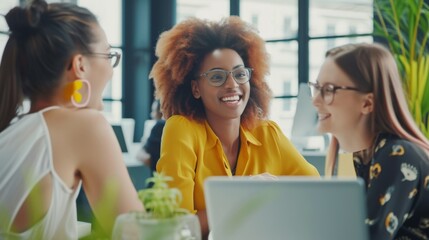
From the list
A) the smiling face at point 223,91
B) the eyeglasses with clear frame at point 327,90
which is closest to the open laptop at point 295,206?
the eyeglasses with clear frame at point 327,90

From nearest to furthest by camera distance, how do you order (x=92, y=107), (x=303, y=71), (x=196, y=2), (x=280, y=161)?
(x=92, y=107) < (x=280, y=161) < (x=303, y=71) < (x=196, y=2)

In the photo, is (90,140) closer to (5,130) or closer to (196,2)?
(5,130)

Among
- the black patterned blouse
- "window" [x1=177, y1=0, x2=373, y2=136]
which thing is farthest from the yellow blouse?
"window" [x1=177, y1=0, x2=373, y2=136]

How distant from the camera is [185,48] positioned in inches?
85.3

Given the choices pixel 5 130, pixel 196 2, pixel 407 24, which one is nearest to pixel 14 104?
pixel 5 130

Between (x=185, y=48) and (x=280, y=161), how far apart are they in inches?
19.7

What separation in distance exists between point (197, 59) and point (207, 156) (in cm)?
34

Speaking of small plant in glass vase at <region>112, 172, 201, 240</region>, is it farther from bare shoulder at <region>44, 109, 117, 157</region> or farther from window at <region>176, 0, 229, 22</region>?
window at <region>176, 0, 229, 22</region>

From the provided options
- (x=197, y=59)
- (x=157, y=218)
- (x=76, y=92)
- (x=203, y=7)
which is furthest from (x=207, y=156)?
(x=203, y=7)

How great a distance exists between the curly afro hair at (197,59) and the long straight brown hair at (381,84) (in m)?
0.49

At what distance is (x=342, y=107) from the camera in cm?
178

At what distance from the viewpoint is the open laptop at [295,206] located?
1085 millimetres

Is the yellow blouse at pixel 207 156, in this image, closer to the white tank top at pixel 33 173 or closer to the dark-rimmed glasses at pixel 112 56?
the dark-rimmed glasses at pixel 112 56

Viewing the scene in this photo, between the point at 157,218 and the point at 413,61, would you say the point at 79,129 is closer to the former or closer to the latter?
the point at 157,218
